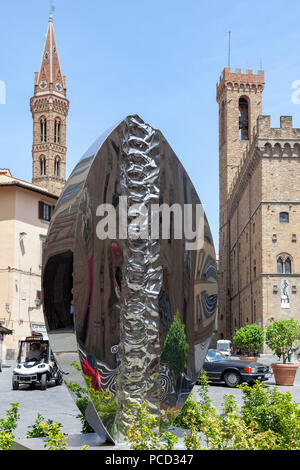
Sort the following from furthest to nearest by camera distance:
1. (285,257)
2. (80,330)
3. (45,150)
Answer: (45,150)
(285,257)
(80,330)

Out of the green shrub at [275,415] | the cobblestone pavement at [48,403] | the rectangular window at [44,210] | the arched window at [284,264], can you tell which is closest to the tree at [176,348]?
the green shrub at [275,415]

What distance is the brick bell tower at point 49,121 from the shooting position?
3558 inches

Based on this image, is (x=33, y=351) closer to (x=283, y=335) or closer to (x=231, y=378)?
(x=231, y=378)

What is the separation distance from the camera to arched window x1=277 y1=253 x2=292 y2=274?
4338 cm

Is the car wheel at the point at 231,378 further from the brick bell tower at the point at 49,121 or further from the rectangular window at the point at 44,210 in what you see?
the brick bell tower at the point at 49,121

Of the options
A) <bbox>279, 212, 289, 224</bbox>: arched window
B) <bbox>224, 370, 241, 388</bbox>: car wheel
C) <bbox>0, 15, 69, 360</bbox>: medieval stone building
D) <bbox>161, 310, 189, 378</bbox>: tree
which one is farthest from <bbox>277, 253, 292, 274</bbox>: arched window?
<bbox>161, 310, 189, 378</bbox>: tree

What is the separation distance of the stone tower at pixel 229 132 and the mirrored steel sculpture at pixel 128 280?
5887 centimetres

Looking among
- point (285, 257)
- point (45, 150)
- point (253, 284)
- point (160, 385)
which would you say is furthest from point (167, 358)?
point (45, 150)

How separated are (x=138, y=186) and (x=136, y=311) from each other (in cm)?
→ 105

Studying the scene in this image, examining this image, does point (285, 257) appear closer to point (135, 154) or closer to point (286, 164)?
point (286, 164)

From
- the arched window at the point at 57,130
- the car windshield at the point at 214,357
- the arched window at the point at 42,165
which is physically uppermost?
the arched window at the point at 57,130

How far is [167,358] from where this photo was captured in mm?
5426

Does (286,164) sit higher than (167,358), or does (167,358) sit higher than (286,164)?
(286,164)

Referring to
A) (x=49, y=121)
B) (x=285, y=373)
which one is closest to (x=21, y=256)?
(x=285, y=373)
